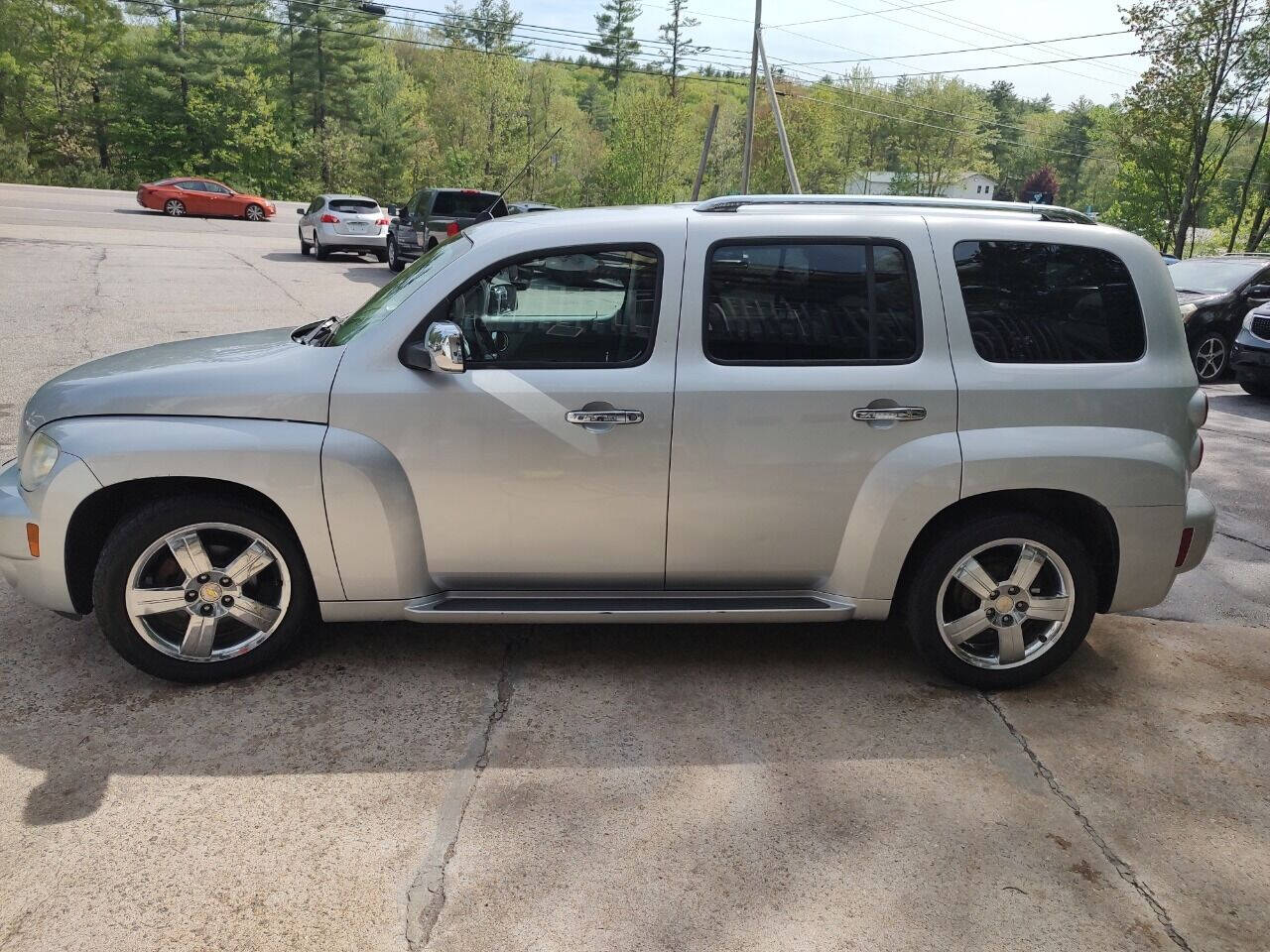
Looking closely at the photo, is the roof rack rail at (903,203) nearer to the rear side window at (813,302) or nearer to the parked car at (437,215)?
the rear side window at (813,302)

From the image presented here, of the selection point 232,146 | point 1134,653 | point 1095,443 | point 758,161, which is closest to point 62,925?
point 1095,443

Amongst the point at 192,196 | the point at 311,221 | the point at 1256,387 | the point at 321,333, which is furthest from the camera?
the point at 192,196

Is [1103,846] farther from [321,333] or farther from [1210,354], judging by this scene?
[1210,354]

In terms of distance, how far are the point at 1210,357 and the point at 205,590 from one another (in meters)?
13.4

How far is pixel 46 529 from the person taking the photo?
12.3ft

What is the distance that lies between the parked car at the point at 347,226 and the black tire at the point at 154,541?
2111 cm

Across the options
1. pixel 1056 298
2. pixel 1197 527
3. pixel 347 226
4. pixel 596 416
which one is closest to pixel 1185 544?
pixel 1197 527

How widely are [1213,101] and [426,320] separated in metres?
29.4

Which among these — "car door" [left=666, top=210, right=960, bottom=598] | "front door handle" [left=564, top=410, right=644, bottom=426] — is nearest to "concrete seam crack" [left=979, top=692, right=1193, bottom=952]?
"car door" [left=666, top=210, right=960, bottom=598]

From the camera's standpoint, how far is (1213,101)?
1050 inches

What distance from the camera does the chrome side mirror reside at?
12.0 ft

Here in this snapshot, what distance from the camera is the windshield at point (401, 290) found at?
4000 millimetres

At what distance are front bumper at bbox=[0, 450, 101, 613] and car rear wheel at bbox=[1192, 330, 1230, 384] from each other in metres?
13.2

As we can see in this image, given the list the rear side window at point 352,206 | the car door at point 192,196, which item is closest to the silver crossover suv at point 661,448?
the rear side window at point 352,206
